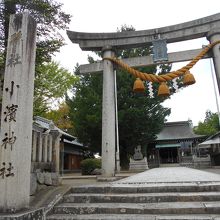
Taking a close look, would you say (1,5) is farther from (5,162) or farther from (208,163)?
(208,163)

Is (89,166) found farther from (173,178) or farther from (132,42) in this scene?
(173,178)

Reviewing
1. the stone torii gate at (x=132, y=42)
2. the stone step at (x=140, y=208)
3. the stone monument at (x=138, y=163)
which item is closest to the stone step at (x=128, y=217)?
the stone step at (x=140, y=208)

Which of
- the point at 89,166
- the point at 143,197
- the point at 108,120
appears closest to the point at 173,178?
the point at 143,197

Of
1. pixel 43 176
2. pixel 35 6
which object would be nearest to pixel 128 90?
pixel 35 6

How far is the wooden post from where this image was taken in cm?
414

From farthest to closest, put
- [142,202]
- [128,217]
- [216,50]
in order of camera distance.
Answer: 1. [216,50]
2. [142,202]
3. [128,217]

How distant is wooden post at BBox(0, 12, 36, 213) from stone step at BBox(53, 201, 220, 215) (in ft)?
3.29

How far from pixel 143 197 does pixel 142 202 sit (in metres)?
0.10

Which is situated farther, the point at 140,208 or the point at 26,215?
the point at 140,208

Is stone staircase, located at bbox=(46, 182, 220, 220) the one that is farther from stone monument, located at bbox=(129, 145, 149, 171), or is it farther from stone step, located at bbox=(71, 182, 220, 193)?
stone monument, located at bbox=(129, 145, 149, 171)

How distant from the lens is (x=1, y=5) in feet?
28.2

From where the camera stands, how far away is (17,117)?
440 cm

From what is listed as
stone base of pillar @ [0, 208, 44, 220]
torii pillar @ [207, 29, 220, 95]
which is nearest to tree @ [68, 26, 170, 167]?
torii pillar @ [207, 29, 220, 95]

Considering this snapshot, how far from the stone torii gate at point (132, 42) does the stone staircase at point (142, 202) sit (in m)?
3.49
